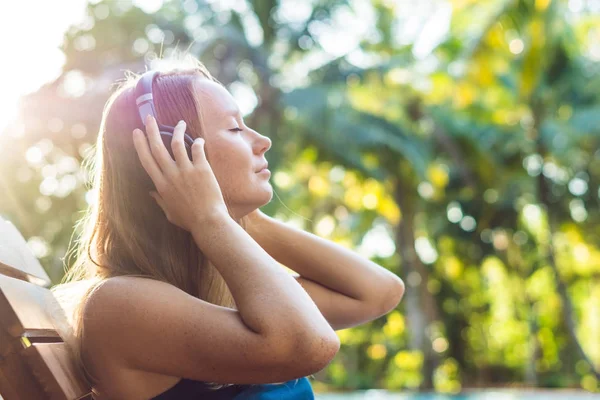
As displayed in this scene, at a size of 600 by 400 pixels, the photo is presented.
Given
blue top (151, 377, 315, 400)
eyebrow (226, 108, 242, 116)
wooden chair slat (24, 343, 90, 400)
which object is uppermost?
eyebrow (226, 108, 242, 116)

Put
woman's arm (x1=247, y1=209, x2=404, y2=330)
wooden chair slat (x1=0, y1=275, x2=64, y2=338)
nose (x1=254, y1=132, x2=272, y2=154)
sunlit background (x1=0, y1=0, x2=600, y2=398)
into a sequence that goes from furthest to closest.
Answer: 1. sunlit background (x1=0, y1=0, x2=600, y2=398)
2. woman's arm (x1=247, y1=209, x2=404, y2=330)
3. nose (x1=254, y1=132, x2=272, y2=154)
4. wooden chair slat (x1=0, y1=275, x2=64, y2=338)

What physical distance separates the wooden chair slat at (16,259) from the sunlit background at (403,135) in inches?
373

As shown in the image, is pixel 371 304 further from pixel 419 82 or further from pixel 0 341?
pixel 419 82

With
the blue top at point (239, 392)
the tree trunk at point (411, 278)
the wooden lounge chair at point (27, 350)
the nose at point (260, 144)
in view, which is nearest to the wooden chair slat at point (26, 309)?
the wooden lounge chair at point (27, 350)

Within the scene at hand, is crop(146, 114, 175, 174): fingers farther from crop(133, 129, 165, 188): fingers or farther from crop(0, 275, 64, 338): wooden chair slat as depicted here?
crop(0, 275, 64, 338): wooden chair slat

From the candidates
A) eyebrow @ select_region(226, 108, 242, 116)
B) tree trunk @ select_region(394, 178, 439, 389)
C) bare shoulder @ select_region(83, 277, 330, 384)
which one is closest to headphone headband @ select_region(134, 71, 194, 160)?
eyebrow @ select_region(226, 108, 242, 116)

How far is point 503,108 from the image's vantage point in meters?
19.4

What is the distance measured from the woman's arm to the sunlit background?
924 cm

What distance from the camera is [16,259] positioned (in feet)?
4.42

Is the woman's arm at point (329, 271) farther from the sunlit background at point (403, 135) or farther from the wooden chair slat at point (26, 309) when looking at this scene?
the sunlit background at point (403, 135)

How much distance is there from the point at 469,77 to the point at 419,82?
3.38 meters

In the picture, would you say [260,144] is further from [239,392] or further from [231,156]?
[239,392]

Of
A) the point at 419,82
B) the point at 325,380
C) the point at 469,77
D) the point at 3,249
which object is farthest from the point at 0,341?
the point at 325,380

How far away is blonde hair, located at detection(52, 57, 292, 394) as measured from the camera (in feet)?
4.71
